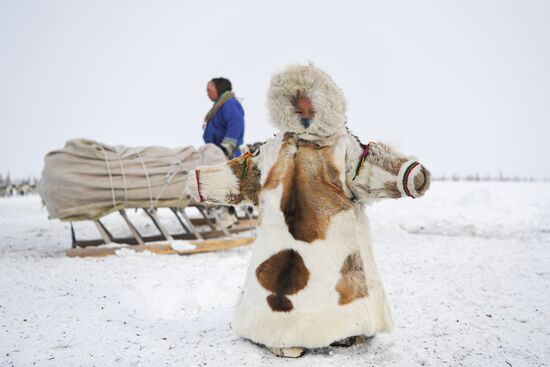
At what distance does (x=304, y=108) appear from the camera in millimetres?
2254

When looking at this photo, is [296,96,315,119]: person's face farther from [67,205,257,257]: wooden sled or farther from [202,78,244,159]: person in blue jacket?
[202,78,244,159]: person in blue jacket

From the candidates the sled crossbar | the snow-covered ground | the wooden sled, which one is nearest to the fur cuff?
the snow-covered ground

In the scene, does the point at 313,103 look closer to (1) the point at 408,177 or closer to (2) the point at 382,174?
(2) the point at 382,174

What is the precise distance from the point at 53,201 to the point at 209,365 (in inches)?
122

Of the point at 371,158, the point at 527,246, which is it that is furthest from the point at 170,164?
the point at 527,246

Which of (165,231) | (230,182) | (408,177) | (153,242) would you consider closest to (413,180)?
(408,177)

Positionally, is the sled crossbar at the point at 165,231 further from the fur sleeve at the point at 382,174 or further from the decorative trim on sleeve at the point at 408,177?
the decorative trim on sleeve at the point at 408,177

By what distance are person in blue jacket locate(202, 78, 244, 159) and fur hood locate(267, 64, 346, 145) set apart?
3235 mm

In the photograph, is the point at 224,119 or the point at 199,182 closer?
the point at 199,182

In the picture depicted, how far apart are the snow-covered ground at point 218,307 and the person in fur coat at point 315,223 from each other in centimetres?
15

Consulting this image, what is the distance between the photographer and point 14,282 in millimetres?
3252

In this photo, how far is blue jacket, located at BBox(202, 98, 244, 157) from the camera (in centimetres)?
563

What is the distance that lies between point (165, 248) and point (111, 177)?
3.13ft

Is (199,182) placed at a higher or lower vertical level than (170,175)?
higher
